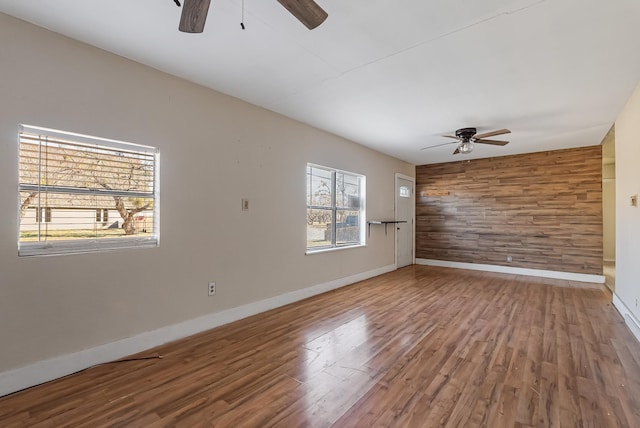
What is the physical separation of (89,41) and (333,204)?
352cm

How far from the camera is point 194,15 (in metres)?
1.52

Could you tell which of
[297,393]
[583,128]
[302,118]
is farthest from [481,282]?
[297,393]

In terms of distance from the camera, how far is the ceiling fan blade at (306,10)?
143cm

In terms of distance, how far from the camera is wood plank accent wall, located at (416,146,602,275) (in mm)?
5512

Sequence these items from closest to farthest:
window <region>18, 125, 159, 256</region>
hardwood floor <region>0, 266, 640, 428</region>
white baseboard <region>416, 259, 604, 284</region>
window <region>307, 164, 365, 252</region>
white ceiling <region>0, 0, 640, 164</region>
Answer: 1. hardwood floor <region>0, 266, 640, 428</region>
2. white ceiling <region>0, 0, 640, 164</region>
3. window <region>18, 125, 159, 256</region>
4. window <region>307, 164, 365, 252</region>
5. white baseboard <region>416, 259, 604, 284</region>

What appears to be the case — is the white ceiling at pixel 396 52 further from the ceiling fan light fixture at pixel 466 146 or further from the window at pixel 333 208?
the window at pixel 333 208

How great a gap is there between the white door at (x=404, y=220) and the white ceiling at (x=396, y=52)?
3.06 metres

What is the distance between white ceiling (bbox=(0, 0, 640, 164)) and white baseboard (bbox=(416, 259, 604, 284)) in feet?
10.1

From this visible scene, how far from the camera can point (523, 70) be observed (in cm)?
266

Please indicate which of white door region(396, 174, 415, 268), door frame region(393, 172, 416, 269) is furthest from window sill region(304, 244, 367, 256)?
white door region(396, 174, 415, 268)

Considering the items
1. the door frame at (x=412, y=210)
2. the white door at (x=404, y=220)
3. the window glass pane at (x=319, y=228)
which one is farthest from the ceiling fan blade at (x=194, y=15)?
the white door at (x=404, y=220)

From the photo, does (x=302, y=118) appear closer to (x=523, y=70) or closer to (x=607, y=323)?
(x=523, y=70)

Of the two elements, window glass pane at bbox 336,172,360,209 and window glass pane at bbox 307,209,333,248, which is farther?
window glass pane at bbox 336,172,360,209

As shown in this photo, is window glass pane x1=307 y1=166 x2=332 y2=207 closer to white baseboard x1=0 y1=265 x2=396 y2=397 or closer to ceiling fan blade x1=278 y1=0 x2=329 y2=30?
white baseboard x1=0 y1=265 x2=396 y2=397
